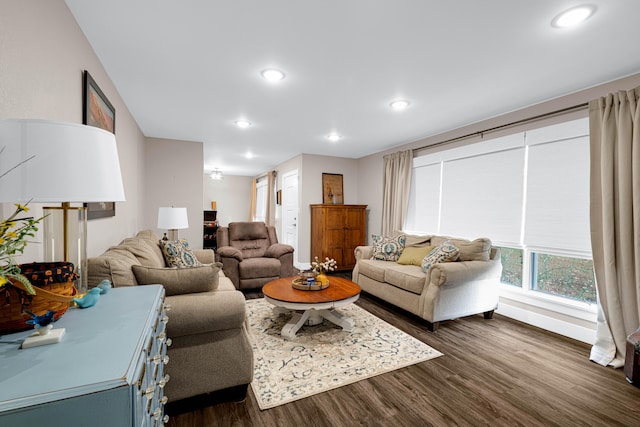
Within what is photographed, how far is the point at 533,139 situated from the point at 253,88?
312 cm

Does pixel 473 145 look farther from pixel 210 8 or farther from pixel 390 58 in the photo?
pixel 210 8

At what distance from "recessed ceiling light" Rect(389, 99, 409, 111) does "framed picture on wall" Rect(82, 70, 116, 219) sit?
271cm

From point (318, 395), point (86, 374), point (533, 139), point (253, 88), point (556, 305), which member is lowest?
point (318, 395)

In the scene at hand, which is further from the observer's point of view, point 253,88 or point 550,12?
point 253,88

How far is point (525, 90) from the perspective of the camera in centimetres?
279

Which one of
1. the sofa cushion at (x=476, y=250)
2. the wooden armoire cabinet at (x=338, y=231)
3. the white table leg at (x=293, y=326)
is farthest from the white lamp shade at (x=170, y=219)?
the sofa cushion at (x=476, y=250)

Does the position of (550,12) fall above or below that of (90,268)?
above

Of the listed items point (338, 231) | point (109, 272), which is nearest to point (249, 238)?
point (338, 231)

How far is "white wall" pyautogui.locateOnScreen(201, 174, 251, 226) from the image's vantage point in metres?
9.30

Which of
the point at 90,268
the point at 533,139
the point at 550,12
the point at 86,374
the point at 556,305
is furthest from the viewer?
the point at 533,139

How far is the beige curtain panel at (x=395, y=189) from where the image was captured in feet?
15.9

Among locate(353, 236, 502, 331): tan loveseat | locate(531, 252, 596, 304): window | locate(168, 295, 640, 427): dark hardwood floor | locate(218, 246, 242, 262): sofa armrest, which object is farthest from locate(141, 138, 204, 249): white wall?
locate(531, 252, 596, 304): window

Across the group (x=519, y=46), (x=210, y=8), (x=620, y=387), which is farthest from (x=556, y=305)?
(x=210, y=8)

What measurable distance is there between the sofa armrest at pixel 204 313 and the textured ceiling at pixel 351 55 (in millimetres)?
1742
